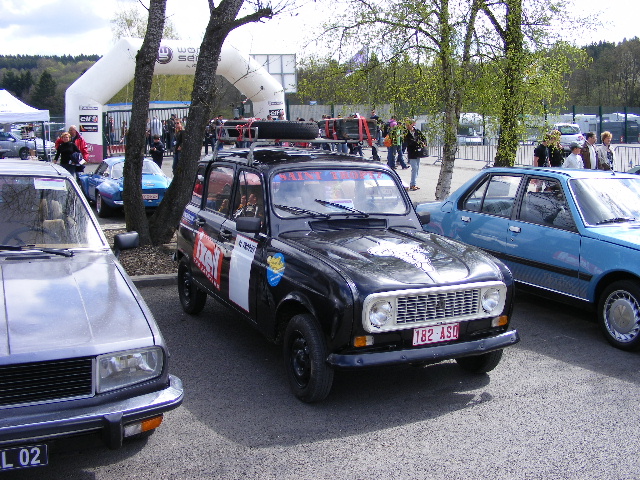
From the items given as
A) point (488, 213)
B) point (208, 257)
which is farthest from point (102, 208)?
point (488, 213)

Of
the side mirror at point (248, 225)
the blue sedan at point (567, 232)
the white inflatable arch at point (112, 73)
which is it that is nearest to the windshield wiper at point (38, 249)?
the side mirror at point (248, 225)

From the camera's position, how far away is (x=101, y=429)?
3.28m

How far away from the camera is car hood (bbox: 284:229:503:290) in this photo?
Result: 453 centimetres

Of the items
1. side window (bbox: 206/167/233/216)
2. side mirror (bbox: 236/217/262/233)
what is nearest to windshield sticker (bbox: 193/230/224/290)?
side window (bbox: 206/167/233/216)

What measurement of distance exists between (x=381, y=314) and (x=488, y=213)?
3.67m

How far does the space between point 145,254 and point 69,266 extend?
5052 mm

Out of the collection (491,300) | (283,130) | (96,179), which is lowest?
(491,300)

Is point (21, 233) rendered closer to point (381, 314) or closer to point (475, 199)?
point (381, 314)

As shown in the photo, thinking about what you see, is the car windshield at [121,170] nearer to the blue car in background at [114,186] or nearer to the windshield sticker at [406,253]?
the blue car in background at [114,186]

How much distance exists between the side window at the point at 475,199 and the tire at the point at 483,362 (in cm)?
284

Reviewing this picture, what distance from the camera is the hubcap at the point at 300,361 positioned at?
4723mm

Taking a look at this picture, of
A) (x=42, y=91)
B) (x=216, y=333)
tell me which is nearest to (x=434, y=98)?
(x=216, y=333)

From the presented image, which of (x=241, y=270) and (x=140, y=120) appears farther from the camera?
(x=140, y=120)

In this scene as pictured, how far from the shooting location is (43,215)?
15.7ft
